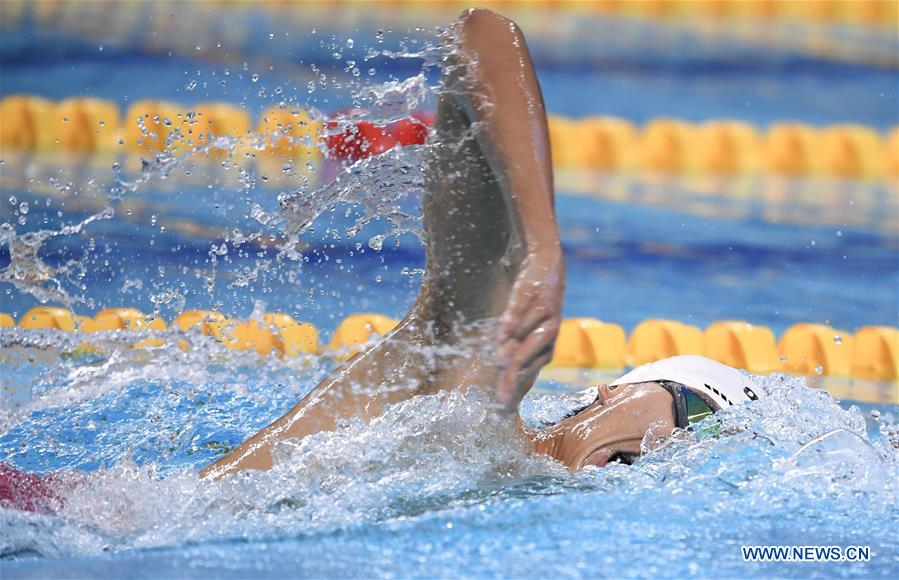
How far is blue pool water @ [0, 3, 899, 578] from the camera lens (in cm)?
131

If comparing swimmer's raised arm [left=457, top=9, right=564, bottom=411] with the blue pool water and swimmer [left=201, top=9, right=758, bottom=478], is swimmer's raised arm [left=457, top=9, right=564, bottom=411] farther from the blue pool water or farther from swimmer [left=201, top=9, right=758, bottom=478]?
the blue pool water

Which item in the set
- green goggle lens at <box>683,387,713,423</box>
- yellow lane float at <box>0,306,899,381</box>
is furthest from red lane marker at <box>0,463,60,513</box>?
yellow lane float at <box>0,306,899,381</box>

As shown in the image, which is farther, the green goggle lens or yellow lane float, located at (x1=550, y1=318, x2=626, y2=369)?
yellow lane float, located at (x1=550, y1=318, x2=626, y2=369)

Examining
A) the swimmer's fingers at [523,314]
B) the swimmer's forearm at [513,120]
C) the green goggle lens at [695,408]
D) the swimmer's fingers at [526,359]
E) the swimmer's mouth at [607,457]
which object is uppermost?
the swimmer's forearm at [513,120]

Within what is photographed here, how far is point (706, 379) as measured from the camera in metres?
1.79

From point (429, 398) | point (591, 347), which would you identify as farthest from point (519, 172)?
point (591, 347)

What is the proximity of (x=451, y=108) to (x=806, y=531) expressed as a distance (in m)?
0.74

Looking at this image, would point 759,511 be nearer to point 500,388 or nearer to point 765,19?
point 500,388

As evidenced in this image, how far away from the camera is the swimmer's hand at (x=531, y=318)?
4.16 feet

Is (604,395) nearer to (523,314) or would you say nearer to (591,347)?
(523,314)

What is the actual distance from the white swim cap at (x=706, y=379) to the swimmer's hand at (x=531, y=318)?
55 centimetres

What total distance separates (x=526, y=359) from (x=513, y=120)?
1.04 feet

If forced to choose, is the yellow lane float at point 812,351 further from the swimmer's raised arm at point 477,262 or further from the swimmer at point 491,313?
the swimmer's raised arm at point 477,262

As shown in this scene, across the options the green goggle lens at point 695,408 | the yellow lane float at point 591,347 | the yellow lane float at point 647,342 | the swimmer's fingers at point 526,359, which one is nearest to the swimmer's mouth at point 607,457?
the green goggle lens at point 695,408
